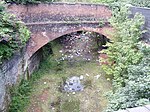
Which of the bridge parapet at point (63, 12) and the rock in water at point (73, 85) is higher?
the bridge parapet at point (63, 12)

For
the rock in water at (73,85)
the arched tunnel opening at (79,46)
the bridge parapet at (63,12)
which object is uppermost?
the bridge parapet at (63,12)

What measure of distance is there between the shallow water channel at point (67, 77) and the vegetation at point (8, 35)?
8.40 feet

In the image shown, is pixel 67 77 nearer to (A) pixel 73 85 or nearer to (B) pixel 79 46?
(A) pixel 73 85

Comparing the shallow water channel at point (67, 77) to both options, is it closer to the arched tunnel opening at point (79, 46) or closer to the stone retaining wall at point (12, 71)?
the arched tunnel opening at point (79, 46)

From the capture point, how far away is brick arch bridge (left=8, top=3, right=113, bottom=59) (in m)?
13.5

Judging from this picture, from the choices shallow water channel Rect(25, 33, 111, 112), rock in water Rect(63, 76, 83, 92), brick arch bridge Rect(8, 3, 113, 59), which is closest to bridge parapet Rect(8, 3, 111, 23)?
brick arch bridge Rect(8, 3, 113, 59)

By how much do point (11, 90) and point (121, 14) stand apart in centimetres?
629

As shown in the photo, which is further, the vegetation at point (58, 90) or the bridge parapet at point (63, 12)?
the bridge parapet at point (63, 12)

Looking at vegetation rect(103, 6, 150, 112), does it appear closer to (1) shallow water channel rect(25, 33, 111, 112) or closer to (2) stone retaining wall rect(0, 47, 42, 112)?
(1) shallow water channel rect(25, 33, 111, 112)

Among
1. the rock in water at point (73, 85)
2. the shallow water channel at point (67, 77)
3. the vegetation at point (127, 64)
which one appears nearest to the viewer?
the vegetation at point (127, 64)

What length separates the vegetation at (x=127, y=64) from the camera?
6840 mm

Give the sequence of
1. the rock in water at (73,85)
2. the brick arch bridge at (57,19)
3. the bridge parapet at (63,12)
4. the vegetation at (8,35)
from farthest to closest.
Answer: the bridge parapet at (63,12), the brick arch bridge at (57,19), the rock in water at (73,85), the vegetation at (8,35)

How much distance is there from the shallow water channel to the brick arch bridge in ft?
5.38

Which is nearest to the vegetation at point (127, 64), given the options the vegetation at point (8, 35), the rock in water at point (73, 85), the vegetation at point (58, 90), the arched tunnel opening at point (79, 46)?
the vegetation at point (58, 90)
